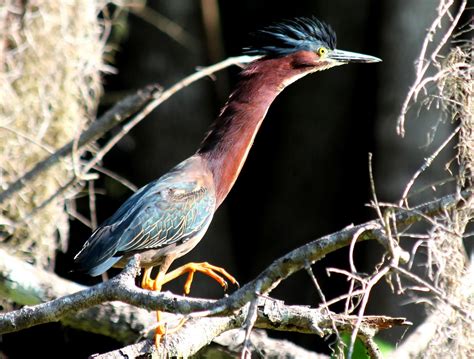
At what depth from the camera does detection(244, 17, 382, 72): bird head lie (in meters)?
3.08

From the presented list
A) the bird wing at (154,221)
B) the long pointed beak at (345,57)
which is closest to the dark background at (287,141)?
the long pointed beak at (345,57)

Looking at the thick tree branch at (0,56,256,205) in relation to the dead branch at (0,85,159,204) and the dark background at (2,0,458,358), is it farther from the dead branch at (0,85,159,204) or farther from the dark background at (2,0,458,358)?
the dark background at (2,0,458,358)

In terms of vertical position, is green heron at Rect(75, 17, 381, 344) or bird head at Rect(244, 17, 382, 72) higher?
bird head at Rect(244, 17, 382, 72)

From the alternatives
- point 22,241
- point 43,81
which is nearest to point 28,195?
point 22,241

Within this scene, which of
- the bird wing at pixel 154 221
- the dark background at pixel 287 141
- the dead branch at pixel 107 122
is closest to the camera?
the dead branch at pixel 107 122

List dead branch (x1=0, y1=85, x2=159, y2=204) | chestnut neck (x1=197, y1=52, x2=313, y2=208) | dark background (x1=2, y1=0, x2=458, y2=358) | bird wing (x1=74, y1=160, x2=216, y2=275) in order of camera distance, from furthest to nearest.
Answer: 1. dark background (x1=2, y1=0, x2=458, y2=358)
2. chestnut neck (x1=197, y1=52, x2=313, y2=208)
3. bird wing (x1=74, y1=160, x2=216, y2=275)
4. dead branch (x1=0, y1=85, x2=159, y2=204)

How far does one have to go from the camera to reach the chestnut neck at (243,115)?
119 inches

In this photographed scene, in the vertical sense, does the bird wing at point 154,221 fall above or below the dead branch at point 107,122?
below

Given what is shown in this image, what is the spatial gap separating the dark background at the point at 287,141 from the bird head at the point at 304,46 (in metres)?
0.74

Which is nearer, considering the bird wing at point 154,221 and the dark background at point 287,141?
the bird wing at point 154,221

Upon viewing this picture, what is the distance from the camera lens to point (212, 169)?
3023 millimetres

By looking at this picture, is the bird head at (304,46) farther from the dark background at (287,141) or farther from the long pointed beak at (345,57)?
the dark background at (287,141)

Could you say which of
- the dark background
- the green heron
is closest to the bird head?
the green heron

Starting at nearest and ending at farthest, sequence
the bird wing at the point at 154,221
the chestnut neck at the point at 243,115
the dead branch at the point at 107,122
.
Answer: the dead branch at the point at 107,122 → the bird wing at the point at 154,221 → the chestnut neck at the point at 243,115
